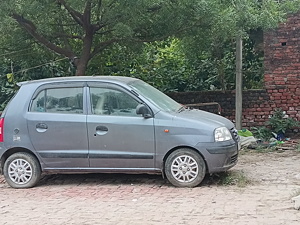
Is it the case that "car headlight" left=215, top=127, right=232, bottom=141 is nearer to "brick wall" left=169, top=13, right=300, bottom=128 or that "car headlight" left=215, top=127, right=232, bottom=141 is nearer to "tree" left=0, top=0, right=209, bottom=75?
"tree" left=0, top=0, right=209, bottom=75

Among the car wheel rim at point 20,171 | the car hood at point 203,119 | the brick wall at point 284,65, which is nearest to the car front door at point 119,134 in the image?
the car hood at point 203,119

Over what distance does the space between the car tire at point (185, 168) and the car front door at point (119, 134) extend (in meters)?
0.33

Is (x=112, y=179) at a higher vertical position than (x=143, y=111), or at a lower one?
lower

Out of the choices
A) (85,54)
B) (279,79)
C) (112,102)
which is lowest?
(112,102)

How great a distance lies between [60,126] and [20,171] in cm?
104

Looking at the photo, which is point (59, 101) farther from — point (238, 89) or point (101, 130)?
point (238, 89)

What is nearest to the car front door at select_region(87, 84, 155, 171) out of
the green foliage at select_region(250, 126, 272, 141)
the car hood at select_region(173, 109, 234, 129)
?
the car hood at select_region(173, 109, 234, 129)

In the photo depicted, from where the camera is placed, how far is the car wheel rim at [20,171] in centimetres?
784

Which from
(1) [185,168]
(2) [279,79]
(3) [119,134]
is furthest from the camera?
(2) [279,79]

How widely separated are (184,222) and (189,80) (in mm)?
8270

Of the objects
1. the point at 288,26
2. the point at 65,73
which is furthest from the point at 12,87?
the point at 288,26

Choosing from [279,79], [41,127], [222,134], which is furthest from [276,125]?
[41,127]

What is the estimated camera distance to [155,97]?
793 cm

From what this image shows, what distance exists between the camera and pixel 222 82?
42.3 ft
